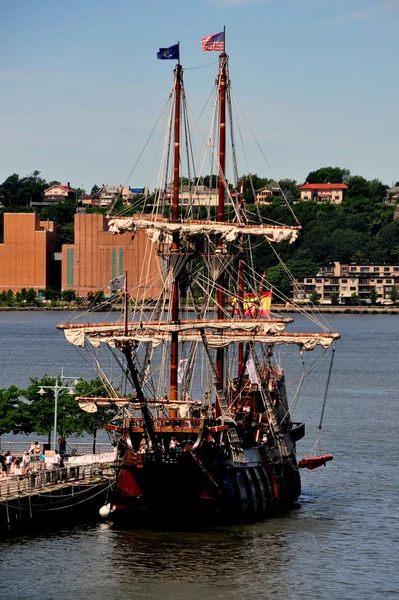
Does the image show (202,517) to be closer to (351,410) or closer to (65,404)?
(65,404)

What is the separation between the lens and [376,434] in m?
68.2

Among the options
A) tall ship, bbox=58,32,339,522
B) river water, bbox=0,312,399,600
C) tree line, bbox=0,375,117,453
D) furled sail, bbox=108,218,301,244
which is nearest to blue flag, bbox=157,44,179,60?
tall ship, bbox=58,32,339,522

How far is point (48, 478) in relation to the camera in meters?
43.9

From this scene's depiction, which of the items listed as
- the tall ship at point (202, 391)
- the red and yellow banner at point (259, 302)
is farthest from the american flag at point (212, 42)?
the red and yellow banner at point (259, 302)

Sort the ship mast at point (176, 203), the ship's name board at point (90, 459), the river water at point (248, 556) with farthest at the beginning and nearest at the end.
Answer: the ship mast at point (176, 203)
the ship's name board at point (90, 459)
the river water at point (248, 556)

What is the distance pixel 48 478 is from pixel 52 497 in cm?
110

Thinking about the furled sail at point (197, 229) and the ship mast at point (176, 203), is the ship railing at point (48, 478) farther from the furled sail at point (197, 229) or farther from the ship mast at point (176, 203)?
the furled sail at point (197, 229)

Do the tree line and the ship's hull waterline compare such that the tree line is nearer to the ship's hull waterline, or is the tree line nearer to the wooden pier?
the wooden pier

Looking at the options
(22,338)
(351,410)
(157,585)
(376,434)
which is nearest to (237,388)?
A: (157,585)

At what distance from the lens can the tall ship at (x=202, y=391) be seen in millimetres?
43906

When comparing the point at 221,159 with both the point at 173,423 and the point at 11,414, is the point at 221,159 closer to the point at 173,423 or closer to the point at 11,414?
the point at 11,414

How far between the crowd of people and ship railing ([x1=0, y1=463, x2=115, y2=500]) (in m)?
0.27

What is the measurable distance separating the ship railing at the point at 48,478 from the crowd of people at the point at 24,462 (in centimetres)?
27

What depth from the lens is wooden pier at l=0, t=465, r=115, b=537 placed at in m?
41.4
